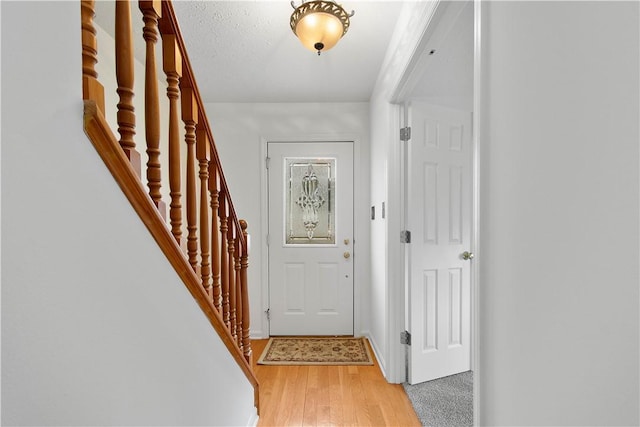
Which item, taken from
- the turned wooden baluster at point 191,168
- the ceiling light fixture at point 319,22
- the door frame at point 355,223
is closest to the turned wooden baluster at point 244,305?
the turned wooden baluster at point 191,168

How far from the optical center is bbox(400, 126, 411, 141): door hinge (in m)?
2.32

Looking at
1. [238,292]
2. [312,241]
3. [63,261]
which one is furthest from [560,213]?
[312,241]

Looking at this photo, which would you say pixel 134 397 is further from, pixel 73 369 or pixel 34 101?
pixel 34 101

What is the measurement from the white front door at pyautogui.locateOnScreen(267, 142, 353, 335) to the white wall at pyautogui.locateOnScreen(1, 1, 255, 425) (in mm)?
2481

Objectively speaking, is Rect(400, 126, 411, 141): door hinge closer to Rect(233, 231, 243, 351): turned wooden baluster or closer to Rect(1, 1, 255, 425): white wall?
Rect(233, 231, 243, 351): turned wooden baluster

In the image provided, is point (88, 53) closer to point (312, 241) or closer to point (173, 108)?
point (173, 108)

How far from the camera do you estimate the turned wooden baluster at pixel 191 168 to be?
116 cm

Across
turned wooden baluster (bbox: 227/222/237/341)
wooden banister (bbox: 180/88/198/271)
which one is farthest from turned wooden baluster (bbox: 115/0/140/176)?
turned wooden baluster (bbox: 227/222/237/341)

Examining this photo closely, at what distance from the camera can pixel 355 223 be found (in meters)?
3.31

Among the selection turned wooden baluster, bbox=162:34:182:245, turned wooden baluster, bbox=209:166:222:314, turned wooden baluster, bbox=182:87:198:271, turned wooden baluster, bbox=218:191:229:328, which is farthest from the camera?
turned wooden baluster, bbox=218:191:229:328

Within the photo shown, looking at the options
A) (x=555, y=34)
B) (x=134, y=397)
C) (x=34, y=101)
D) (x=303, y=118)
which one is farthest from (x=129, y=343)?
(x=303, y=118)

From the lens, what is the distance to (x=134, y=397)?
2.45ft

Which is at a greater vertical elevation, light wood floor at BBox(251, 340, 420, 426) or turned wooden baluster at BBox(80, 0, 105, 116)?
turned wooden baluster at BBox(80, 0, 105, 116)

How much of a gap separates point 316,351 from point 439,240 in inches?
59.9
